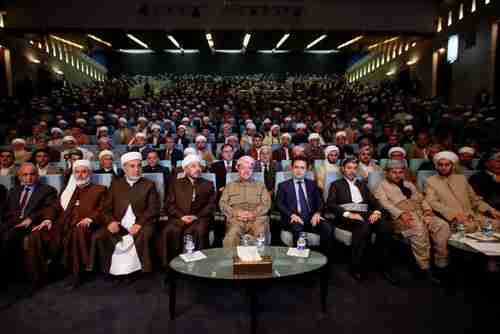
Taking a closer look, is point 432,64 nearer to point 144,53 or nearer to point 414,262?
point 414,262

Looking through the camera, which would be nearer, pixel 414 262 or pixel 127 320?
pixel 127 320

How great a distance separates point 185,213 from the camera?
3773mm

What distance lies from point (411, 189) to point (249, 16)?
1310cm

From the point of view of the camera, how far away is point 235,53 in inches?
1053

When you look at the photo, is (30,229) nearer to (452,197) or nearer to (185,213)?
(185,213)

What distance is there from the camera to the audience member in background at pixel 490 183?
395 cm

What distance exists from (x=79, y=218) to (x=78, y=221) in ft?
0.13

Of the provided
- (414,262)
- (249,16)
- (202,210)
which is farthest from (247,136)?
(249,16)

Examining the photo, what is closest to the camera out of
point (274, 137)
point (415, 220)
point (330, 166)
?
point (415, 220)

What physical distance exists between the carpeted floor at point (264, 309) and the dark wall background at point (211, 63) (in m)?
24.8

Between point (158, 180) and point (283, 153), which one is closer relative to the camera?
point (158, 180)

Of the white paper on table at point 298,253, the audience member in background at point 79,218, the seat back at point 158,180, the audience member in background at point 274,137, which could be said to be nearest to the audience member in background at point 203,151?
the seat back at point 158,180

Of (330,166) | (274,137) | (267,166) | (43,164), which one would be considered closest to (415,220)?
(330,166)

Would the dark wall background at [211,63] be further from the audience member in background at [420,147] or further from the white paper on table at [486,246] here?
the white paper on table at [486,246]
